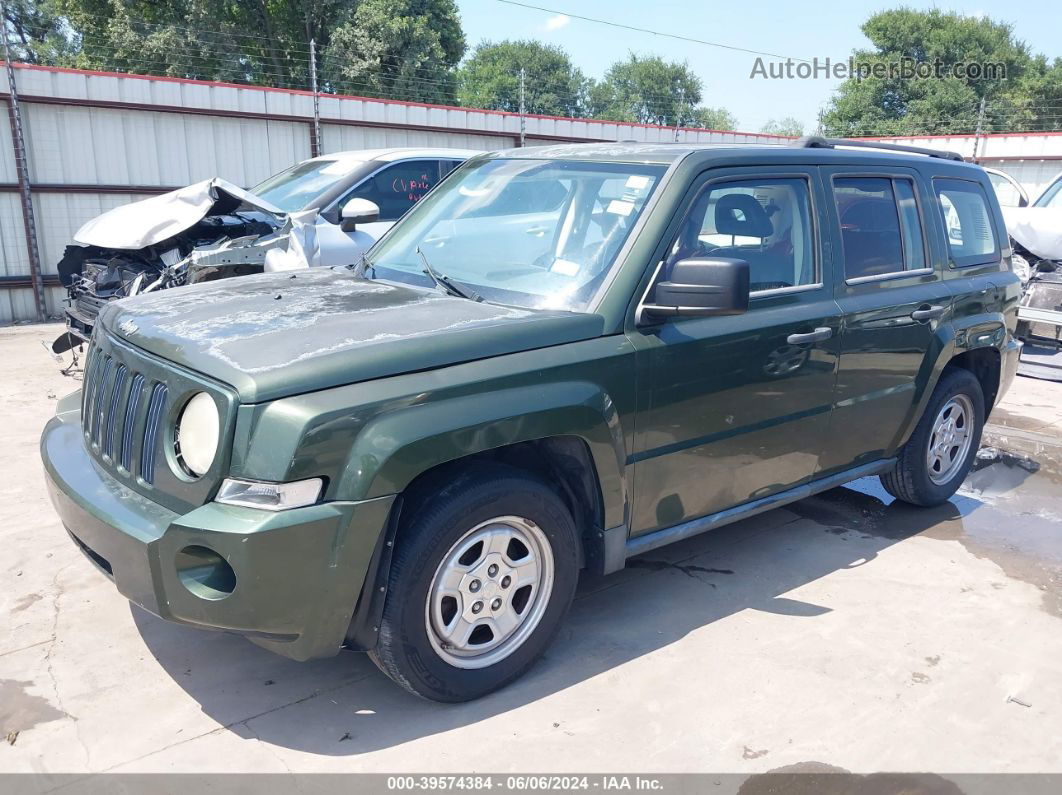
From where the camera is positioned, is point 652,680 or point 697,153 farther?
point 697,153

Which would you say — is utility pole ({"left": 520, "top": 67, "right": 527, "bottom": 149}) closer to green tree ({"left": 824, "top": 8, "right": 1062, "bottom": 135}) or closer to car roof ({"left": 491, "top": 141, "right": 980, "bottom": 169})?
car roof ({"left": 491, "top": 141, "right": 980, "bottom": 169})

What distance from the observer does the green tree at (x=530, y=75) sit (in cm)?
5178

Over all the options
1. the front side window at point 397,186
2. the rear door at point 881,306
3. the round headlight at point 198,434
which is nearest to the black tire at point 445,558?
the round headlight at point 198,434

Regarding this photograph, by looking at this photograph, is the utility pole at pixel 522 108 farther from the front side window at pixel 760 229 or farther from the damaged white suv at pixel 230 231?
the front side window at pixel 760 229

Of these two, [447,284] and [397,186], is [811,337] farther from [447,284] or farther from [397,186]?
[397,186]

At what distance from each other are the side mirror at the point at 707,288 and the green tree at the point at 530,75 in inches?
1882

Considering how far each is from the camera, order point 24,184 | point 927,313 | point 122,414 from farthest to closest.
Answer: point 24,184 < point 927,313 < point 122,414

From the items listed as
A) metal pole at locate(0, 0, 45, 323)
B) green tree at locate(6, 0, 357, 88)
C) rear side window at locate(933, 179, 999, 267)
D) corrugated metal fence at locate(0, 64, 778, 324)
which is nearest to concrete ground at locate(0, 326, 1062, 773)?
rear side window at locate(933, 179, 999, 267)

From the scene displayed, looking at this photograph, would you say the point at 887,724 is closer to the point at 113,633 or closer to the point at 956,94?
the point at 113,633

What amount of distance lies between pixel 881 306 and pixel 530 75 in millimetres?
53471

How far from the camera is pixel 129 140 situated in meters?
11.4

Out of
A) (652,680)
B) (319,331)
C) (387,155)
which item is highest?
(387,155)

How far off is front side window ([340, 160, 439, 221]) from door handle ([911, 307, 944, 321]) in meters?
4.70

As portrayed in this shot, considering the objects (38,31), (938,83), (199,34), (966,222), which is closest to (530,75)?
(938,83)
